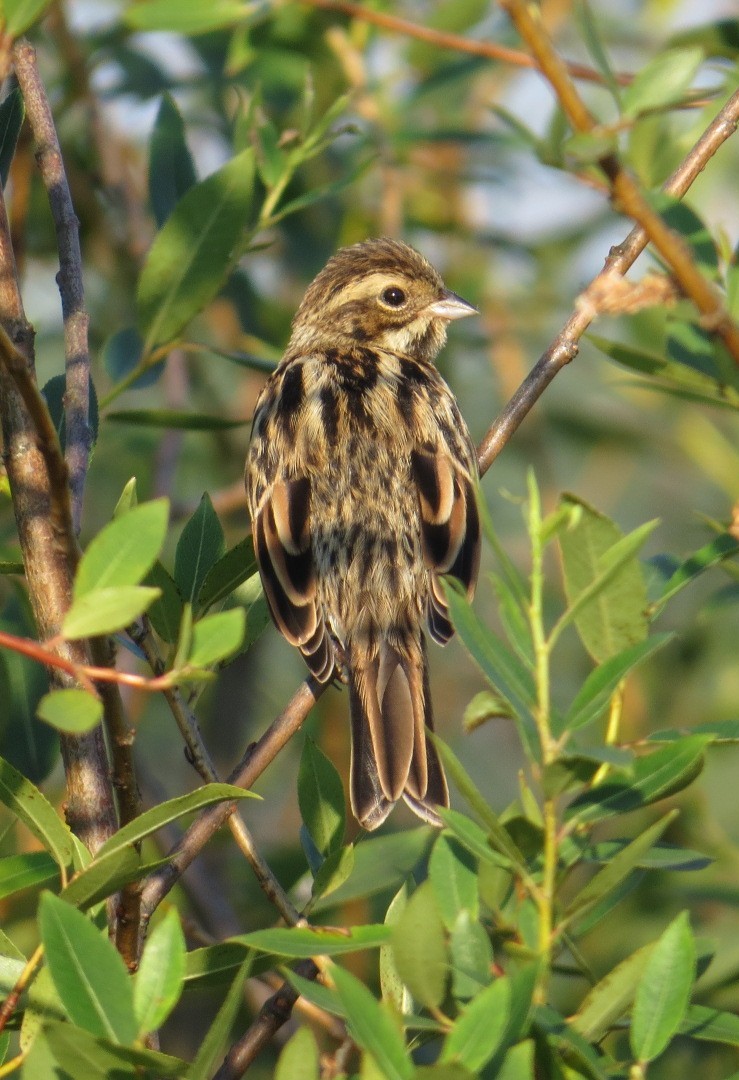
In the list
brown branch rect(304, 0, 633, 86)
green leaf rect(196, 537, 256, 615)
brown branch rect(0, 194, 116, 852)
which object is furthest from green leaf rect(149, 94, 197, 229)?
green leaf rect(196, 537, 256, 615)

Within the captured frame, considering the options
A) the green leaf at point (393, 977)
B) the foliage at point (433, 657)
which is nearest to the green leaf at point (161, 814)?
the foliage at point (433, 657)

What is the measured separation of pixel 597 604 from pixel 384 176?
132 inches

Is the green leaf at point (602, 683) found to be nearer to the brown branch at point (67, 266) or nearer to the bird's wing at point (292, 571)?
the brown branch at point (67, 266)

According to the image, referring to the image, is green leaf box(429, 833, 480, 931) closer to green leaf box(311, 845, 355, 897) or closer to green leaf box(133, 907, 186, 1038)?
green leaf box(133, 907, 186, 1038)

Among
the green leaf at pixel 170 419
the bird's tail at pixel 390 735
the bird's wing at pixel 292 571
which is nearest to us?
the green leaf at pixel 170 419

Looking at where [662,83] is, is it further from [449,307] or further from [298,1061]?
[449,307]

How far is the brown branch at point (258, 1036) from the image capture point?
6.52 feet

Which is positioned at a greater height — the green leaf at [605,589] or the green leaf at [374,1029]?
the green leaf at [605,589]

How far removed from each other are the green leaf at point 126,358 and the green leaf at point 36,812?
4.25 feet

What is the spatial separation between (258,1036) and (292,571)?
5.71 feet

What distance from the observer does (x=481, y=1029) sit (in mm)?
1306

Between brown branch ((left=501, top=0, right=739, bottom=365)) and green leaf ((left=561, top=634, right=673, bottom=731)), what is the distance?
44 centimetres

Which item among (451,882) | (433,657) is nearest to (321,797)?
(451,882)

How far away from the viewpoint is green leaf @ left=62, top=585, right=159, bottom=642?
139 cm
